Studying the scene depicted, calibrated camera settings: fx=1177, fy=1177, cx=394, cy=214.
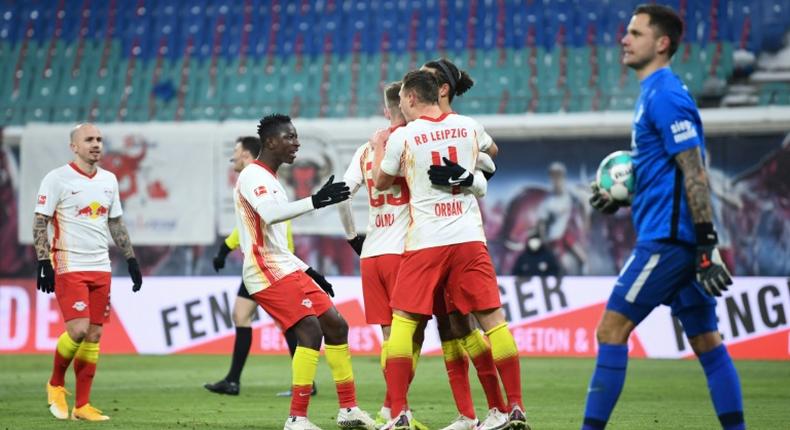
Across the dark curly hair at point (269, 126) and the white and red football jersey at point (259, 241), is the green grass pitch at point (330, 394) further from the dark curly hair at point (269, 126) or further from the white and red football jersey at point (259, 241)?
the dark curly hair at point (269, 126)

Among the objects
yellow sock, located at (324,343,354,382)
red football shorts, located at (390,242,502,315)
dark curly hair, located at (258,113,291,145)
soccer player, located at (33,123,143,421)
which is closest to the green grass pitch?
soccer player, located at (33,123,143,421)

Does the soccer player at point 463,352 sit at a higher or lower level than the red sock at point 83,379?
higher

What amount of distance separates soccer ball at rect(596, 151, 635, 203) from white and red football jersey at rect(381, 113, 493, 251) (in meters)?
1.23

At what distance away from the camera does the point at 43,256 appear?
8.55 m

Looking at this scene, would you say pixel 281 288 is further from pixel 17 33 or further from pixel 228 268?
pixel 17 33

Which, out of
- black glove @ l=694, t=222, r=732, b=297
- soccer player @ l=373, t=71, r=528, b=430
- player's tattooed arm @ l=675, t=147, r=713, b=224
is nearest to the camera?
black glove @ l=694, t=222, r=732, b=297

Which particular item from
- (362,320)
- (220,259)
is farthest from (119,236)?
(362,320)

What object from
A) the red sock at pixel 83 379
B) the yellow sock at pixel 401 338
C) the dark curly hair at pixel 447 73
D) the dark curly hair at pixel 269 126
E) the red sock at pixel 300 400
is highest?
the dark curly hair at pixel 447 73

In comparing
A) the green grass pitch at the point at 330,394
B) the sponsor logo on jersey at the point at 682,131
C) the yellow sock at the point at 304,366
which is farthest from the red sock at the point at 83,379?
the sponsor logo on jersey at the point at 682,131

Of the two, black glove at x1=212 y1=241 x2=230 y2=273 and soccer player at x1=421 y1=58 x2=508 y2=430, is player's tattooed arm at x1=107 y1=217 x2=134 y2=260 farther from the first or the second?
soccer player at x1=421 y1=58 x2=508 y2=430

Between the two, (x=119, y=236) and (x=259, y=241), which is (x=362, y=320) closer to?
(x=119, y=236)

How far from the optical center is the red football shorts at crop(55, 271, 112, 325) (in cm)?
860

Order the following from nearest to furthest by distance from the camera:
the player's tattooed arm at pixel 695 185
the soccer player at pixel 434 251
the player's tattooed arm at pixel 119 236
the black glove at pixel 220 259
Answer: the player's tattooed arm at pixel 695 185 < the soccer player at pixel 434 251 < the player's tattooed arm at pixel 119 236 < the black glove at pixel 220 259

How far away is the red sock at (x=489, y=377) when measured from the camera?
6.93 m
